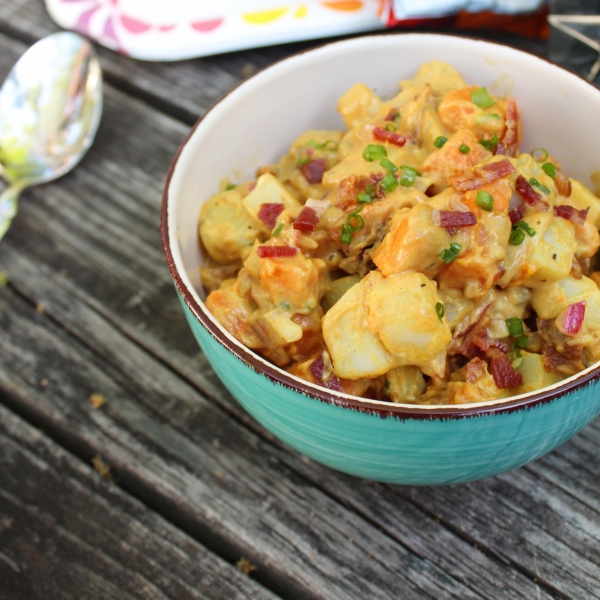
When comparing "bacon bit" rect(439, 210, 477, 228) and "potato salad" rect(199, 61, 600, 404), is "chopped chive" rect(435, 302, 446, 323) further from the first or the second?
"bacon bit" rect(439, 210, 477, 228)

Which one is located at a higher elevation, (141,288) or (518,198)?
(518,198)

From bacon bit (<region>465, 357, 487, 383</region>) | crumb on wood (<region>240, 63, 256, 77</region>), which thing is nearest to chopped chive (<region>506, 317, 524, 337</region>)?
bacon bit (<region>465, 357, 487, 383</region>)

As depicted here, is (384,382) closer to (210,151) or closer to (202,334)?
(202,334)

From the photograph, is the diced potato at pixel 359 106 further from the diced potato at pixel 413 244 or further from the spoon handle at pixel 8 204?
the spoon handle at pixel 8 204

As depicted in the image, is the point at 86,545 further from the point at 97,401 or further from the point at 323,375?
the point at 323,375

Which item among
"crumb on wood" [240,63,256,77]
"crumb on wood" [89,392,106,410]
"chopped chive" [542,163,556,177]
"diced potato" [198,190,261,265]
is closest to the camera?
"chopped chive" [542,163,556,177]

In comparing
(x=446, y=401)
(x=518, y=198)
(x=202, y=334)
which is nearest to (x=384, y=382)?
(x=446, y=401)
